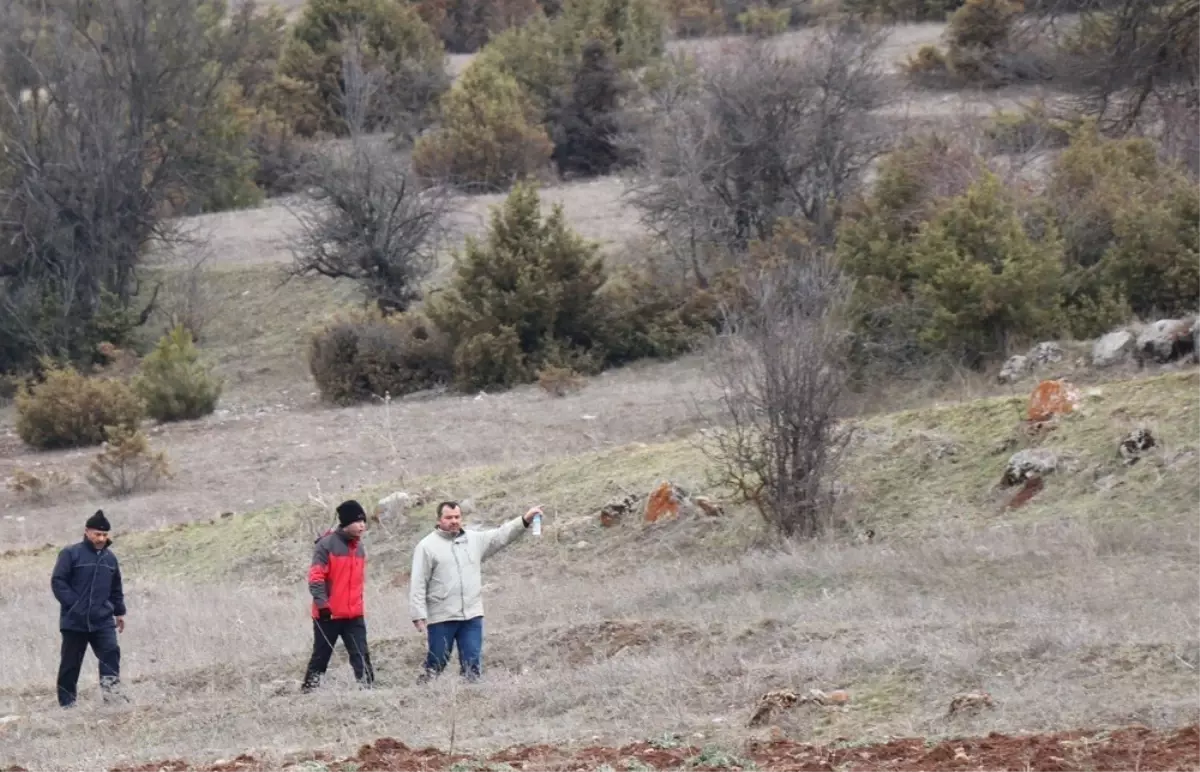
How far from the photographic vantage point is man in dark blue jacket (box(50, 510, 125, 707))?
454 inches

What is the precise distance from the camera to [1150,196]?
2239cm

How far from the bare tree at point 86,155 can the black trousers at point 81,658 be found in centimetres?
2422

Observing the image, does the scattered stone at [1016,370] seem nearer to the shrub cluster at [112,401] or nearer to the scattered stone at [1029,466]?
the scattered stone at [1029,466]

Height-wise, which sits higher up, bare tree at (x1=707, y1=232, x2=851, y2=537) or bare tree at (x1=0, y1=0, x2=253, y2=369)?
bare tree at (x1=0, y1=0, x2=253, y2=369)

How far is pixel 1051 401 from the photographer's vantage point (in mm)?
15133

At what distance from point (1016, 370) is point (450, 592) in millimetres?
10421

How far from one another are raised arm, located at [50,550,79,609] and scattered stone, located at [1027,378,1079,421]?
839 centimetres

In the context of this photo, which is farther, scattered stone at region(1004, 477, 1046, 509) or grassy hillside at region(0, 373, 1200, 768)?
scattered stone at region(1004, 477, 1046, 509)

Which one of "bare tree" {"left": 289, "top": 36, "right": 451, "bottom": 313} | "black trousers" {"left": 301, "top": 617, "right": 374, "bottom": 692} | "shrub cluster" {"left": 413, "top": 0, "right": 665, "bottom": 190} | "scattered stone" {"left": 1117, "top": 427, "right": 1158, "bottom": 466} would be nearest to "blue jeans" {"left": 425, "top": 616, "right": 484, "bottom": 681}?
"black trousers" {"left": 301, "top": 617, "right": 374, "bottom": 692}

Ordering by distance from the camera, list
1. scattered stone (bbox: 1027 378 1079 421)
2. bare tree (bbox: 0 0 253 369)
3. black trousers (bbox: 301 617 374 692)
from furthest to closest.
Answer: bare tree (bbox: 0 0 253 369) < scattered stone (bbox: 1027 378 1079 421) < black trousers (bbox: 301 617 374 692)

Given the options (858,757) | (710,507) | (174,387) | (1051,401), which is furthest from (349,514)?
(174,387)

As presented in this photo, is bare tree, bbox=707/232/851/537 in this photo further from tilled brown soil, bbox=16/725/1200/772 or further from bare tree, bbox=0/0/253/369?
bare tree, bbox=0/0/253/369

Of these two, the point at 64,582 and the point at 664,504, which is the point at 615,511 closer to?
the point at 664,504

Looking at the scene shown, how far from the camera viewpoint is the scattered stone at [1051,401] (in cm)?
1502
